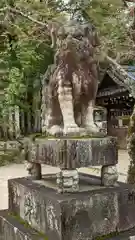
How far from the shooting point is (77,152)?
7.82 ft

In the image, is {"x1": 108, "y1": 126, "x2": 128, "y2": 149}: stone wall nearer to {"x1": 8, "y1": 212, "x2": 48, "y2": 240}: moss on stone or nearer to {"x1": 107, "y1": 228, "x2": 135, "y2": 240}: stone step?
{"x1": 8, "y1": 212, "x2": 48, "y2": 240}: moss on stone

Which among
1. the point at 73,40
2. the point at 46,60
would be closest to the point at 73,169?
the point at 73,40

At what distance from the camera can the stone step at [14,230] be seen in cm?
238

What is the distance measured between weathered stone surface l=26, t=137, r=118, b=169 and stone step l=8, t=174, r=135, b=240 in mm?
263

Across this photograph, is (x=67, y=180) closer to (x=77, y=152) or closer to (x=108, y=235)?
(x=77, y=152)

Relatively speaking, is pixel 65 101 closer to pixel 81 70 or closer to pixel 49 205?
pixel 81 70

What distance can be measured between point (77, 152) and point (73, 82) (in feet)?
2.15

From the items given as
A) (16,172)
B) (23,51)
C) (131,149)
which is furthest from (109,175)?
(23,51)

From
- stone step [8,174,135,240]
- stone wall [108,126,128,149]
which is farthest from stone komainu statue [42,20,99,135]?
stone wall [108,126,128,149]

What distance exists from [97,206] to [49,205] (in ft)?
1.35

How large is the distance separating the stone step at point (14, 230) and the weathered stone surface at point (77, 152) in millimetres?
611

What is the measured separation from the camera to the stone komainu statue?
8.38ft

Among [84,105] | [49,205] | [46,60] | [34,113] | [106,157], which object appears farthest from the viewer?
[34,113]

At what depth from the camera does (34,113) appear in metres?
12.1
